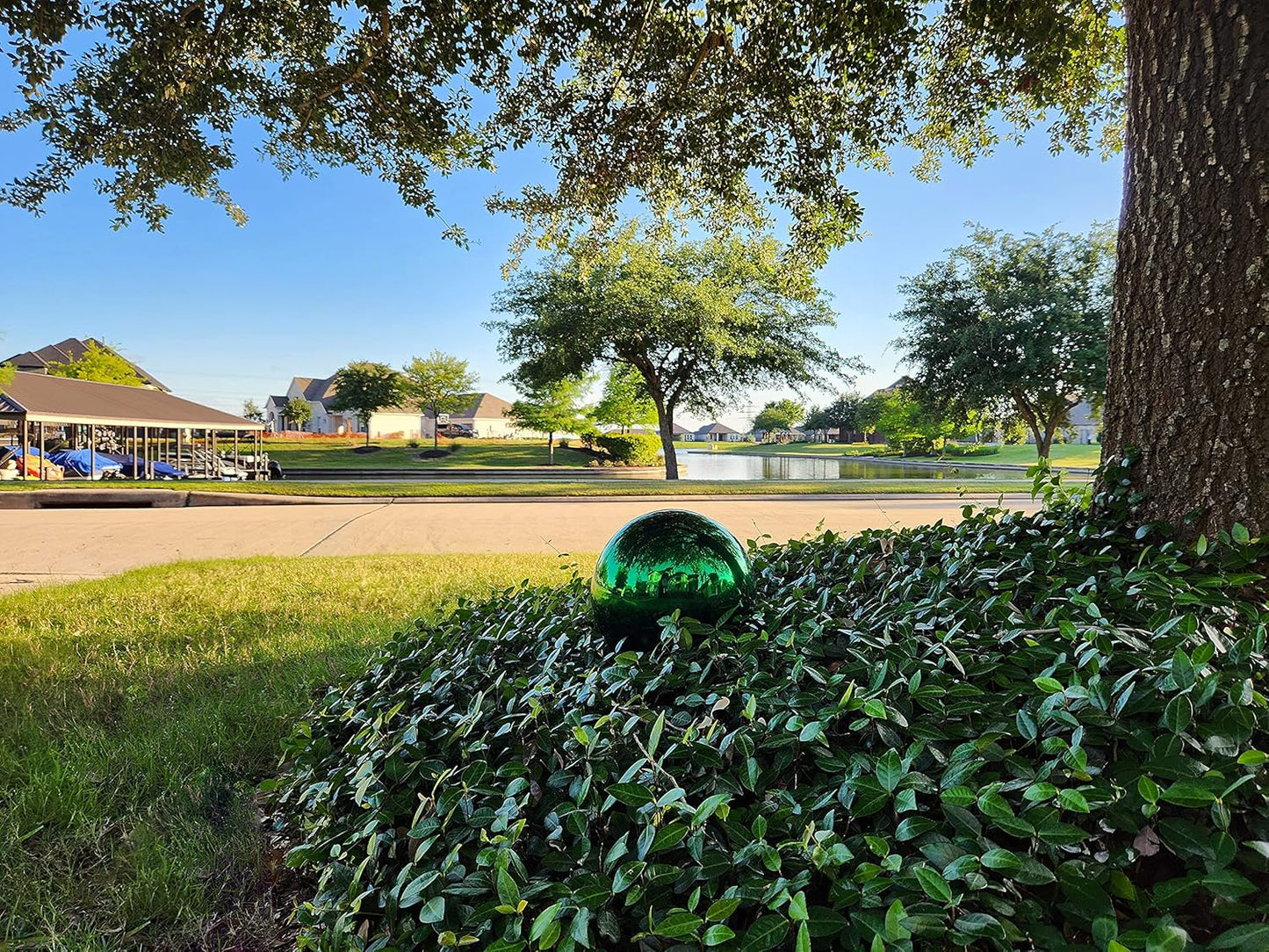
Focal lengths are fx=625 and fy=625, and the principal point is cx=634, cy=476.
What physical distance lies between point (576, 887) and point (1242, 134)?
10.9ft

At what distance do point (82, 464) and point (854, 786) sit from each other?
105 feet

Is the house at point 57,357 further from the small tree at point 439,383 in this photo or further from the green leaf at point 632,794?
the green leaf at point 632,794

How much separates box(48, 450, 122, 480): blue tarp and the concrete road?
1520 cm

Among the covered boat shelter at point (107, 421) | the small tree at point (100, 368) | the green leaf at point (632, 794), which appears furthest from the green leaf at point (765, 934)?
the small tree at point (100, 368)

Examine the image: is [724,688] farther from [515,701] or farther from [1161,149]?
[1161,149]

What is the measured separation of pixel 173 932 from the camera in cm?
174

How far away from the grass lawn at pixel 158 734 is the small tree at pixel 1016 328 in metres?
19.2

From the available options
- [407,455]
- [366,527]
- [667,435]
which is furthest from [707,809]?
[407,455]

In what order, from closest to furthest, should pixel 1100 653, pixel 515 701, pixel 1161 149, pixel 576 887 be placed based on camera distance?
pixel 576 887 < pixel 1100 653 < pixel 515 701 < pixel 1161 149

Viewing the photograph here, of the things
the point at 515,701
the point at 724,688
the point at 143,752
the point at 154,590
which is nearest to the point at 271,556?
the point at 154,590

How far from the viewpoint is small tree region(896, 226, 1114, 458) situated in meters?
19.4

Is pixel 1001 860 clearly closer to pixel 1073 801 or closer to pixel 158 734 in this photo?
pixel 1073 801

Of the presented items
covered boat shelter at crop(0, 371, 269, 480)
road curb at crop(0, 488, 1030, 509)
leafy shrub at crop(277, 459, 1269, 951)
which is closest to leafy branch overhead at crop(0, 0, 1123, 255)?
leafy shrub at crop(277, 459, 1269, 951)

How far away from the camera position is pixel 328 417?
72.5 metres
